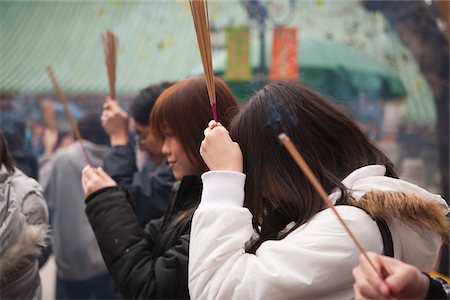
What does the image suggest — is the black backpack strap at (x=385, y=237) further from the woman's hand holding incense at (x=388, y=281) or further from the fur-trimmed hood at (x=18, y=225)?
the fur-trimmed hood at (x=18, y=225)

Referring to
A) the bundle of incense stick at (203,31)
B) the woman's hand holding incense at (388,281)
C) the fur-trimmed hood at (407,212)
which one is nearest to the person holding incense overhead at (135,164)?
the bundle of incense stick at (203,31)

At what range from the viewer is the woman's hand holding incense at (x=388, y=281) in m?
0.96

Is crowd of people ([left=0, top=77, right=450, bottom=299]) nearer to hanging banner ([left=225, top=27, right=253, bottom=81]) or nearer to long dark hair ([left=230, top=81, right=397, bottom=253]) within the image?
long dark hair ([left=230, top=81, right=397, bottom=253])

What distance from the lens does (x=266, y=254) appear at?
119 cm

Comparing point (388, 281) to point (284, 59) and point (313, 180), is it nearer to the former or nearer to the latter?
point (313, 180)

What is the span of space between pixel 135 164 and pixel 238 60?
3975 millimetres

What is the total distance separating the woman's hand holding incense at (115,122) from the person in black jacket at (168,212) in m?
0.51

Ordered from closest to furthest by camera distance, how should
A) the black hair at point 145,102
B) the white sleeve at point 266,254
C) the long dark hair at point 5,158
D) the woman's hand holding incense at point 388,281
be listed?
the woman's hand holding incense at point 388,281 → the white sleeve at point 266,254 → the long dark hair at point 5,158 → the black hair at point 145,102

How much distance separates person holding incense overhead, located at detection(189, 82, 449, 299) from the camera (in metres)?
1.13

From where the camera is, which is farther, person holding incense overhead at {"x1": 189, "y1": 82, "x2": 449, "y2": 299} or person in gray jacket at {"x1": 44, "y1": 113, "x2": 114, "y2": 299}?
person in gray jacket at {"x1": 44, "y1": 113, "x2": 114, "y2": 299}

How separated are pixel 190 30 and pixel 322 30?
9.03 ft

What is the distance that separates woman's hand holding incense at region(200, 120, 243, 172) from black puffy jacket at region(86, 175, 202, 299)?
39 cm

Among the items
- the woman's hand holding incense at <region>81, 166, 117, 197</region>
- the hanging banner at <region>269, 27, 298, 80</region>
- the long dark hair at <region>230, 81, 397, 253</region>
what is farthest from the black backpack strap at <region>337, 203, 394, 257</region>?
the hanging banner at <region>269, 27, 298, 80</region>

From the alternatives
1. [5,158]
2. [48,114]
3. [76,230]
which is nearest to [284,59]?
[76,230]
